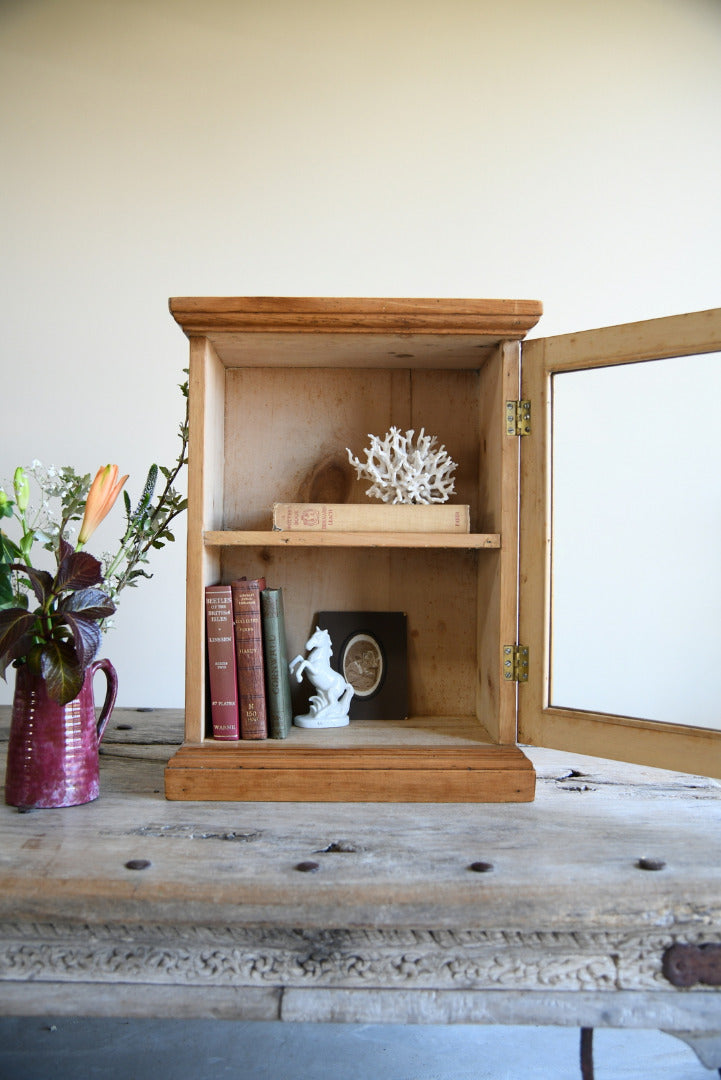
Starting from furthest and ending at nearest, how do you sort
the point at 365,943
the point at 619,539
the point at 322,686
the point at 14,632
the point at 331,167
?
the point at 331,167 → the point at 322,686 → the point at 619,539 → the point at 14,632 → the point at 365,943

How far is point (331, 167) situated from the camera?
2.41m

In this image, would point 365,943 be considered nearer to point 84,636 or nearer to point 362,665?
point 84,636

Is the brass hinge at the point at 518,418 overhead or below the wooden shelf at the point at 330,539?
overhead

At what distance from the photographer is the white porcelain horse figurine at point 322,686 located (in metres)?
1.46

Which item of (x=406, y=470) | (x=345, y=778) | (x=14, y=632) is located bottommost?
(x=345, y=778)

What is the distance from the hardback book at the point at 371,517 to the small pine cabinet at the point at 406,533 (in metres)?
0.05

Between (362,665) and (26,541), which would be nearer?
(26,541)

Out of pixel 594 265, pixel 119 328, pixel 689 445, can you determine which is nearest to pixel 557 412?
pixel 689 445

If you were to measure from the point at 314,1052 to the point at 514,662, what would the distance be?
2.82ft

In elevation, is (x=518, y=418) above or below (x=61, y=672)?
above

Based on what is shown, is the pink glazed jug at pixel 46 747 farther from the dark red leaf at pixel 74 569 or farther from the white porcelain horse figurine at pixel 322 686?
the white porcelain horse figurine at pixel 322 686

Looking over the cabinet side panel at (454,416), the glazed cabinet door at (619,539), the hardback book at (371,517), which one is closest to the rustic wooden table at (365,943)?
the glazed cabinet door at (619,539)

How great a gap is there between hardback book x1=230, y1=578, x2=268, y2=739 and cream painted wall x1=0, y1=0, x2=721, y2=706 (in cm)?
123

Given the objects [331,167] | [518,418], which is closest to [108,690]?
[518,418]
